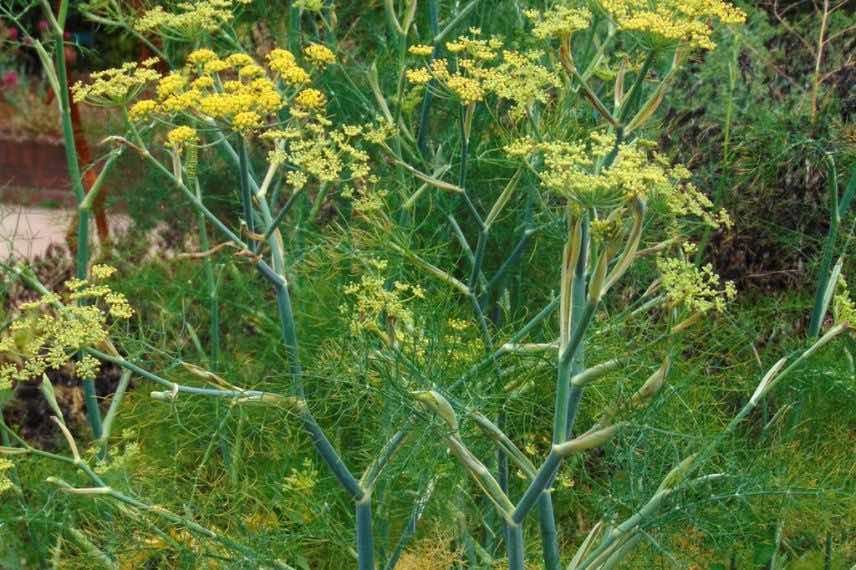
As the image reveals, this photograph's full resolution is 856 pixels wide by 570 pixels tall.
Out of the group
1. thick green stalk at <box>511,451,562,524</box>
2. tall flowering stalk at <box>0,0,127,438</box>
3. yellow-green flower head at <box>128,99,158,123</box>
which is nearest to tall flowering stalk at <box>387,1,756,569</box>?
thick green stalk at <box>511,451,562,524</box>

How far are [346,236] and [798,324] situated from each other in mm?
2252

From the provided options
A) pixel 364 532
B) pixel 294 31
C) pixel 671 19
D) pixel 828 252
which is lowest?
pixel 364 532

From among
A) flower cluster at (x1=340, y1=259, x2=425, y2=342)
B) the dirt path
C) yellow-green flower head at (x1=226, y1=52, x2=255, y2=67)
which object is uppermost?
yellow-green flower head at (x1=226, y1=52, x2=255, y2=67)

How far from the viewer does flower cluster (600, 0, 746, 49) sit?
229 centimetres

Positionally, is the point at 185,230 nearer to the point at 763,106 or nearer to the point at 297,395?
the point at 763,106

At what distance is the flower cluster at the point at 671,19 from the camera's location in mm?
2292

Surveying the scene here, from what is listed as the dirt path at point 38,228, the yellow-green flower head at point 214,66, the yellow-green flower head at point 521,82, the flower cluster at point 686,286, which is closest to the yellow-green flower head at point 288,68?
the yellow-green flower head at point 214,66

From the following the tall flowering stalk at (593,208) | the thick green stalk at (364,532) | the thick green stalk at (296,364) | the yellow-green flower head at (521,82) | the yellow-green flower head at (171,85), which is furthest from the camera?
the thick green stalk at (364,532)

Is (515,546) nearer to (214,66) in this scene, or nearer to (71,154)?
(214,66)

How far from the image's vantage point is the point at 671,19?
7.90 feet

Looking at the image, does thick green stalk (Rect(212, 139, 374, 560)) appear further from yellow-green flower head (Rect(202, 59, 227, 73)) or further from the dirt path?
the dirt path

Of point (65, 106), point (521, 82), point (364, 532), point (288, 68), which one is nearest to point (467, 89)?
point (521, 82)

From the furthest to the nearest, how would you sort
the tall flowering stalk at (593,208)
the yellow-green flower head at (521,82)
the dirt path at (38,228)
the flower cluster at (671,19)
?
the dirt path at (38,228) < the yellow-green flower head at (521,82) < the flower cluster at (671,19) < the tall flowering stalk at (593,208)

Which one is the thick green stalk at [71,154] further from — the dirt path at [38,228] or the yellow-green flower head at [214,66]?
the dirt path at [38,228]
